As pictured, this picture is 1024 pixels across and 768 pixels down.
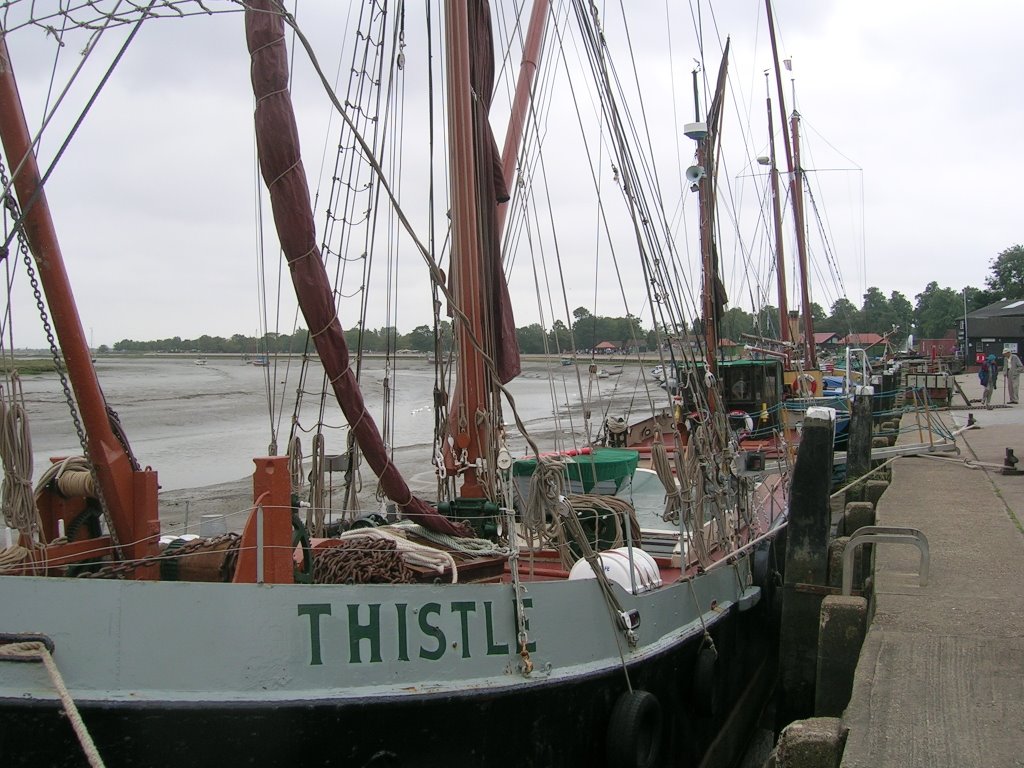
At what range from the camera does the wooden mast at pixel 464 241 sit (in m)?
6.97

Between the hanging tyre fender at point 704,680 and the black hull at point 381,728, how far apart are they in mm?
14

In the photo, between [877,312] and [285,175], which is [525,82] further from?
[877,312]

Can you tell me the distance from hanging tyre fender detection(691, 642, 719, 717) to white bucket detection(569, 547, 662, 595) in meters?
0.85

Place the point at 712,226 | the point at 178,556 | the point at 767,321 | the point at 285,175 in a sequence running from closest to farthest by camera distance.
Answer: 1. the point at 178,556
2. the point at 285,175
3. the point at 712,226
4. the point at 767,321

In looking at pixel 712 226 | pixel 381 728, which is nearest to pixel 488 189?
pixel 381 728

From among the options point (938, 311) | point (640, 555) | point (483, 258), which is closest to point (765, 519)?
point (640, 555)

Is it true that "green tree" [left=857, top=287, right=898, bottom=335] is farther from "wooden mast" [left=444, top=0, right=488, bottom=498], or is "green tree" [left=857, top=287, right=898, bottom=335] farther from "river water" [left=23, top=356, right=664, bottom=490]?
"wooden mast" [left=444, top=0, right=488, bottom=498]

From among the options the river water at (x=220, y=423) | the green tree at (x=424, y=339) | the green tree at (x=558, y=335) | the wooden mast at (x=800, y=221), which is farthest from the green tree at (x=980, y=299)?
the green tree at (x=424, y=339)

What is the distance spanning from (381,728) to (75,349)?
2.70 m

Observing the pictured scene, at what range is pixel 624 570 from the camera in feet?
21.7

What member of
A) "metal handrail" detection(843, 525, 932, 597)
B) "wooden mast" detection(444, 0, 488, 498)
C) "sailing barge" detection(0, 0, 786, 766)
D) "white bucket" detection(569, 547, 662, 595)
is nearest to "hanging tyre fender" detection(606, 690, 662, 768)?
"sailing barge" detection(0, 0, 786, 766)

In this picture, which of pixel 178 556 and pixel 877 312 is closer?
pixel 178 556

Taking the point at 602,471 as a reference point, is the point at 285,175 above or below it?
above

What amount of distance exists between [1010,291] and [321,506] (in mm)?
→ 88164
